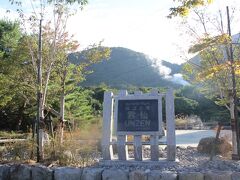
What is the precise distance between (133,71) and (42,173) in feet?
245

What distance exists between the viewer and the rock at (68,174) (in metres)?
7.89

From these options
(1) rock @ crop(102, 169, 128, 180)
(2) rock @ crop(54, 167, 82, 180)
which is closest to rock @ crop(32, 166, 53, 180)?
(2) rock @ crop(54, 167, 82, 180)

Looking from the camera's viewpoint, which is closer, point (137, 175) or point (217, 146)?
point (137, 175)

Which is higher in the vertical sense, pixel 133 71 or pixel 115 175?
pixel 133 71

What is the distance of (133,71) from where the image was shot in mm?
82312

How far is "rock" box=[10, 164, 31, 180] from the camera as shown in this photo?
8180 mm

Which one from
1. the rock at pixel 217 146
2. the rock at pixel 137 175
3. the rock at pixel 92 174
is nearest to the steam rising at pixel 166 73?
the rock at pixel 217 146

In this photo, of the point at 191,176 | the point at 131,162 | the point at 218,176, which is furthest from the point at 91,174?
the point at 218,176

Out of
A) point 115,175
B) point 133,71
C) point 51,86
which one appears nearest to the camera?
point 115,175

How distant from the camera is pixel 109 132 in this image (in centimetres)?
955

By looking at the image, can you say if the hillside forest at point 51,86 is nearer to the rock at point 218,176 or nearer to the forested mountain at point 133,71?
the rock at point 218,176

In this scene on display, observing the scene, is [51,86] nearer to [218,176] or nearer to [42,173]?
[42,173]

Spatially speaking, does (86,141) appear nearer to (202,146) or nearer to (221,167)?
(202,146)

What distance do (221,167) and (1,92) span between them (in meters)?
9.86
